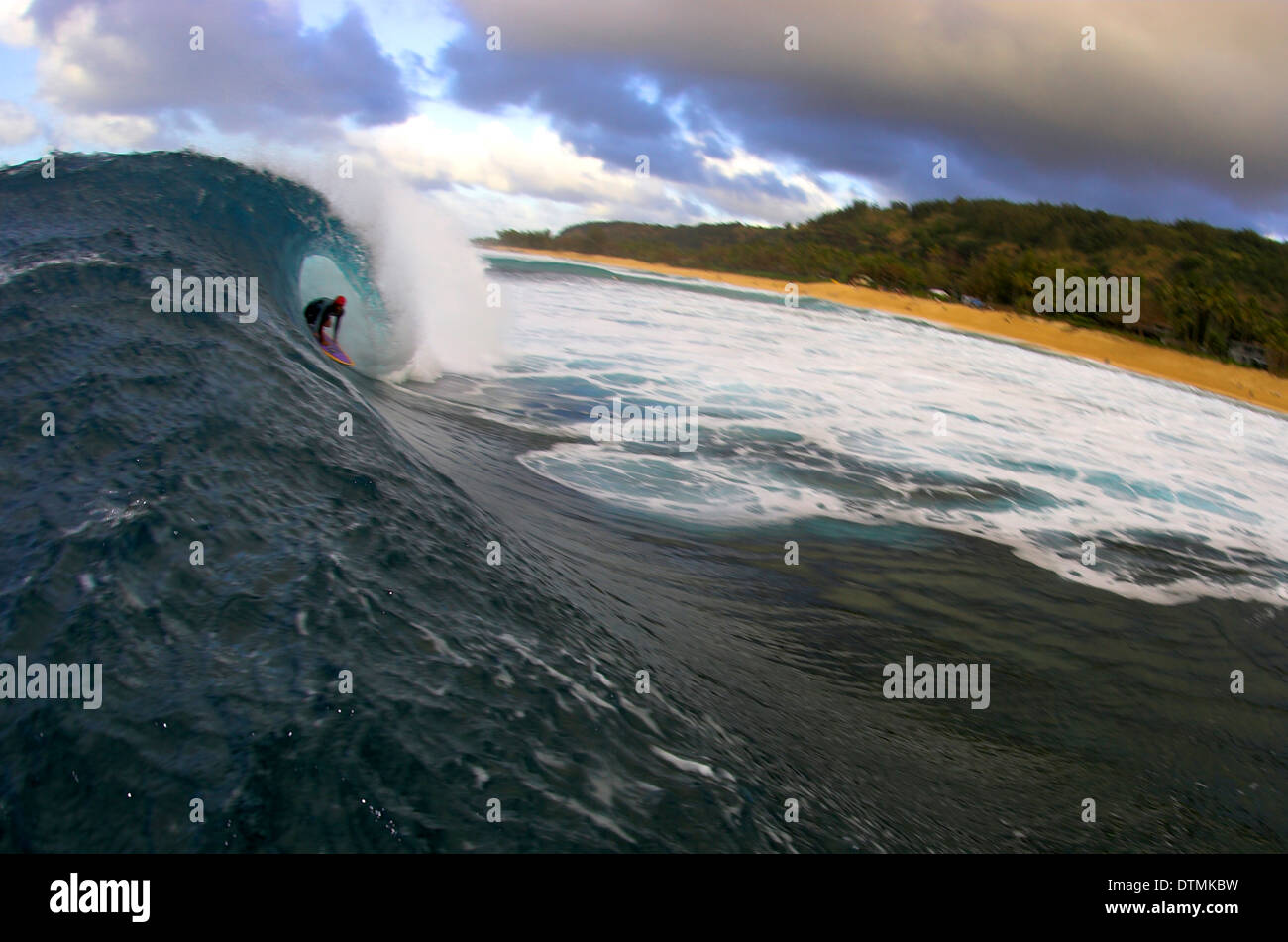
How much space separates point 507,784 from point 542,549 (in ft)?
7.91

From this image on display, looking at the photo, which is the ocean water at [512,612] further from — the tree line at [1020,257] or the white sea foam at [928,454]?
the tree line at [1020,257]

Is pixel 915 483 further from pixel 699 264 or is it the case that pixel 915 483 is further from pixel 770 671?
pixel 699 264

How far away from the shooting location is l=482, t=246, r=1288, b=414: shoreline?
2870 centimetres

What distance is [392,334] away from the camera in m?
10.2

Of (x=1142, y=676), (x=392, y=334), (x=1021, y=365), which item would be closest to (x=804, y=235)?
(x=1021, y=365)

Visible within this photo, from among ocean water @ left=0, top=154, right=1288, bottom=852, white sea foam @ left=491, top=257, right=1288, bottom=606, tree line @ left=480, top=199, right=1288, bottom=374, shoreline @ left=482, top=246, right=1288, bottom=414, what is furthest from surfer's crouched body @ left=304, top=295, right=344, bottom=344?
tree line @ left=480, top=199, right=1288, bottom=374

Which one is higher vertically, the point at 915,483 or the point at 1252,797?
the point at 915,483

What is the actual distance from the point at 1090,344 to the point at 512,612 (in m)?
36.1

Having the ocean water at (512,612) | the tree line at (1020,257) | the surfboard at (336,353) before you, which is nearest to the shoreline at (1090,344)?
the tree line at (1020,257)

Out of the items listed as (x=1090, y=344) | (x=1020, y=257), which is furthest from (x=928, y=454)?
(x=1020, y=257)

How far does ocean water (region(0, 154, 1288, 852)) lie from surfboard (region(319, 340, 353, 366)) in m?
0.28

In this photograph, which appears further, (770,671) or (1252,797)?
(770,671)

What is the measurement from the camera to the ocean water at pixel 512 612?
2186mm

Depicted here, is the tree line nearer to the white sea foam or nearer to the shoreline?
the shoreline
